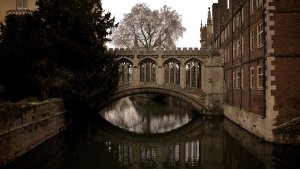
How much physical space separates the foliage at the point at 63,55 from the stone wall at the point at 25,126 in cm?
165

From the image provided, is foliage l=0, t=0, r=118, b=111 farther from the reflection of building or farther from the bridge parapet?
the reflection of building

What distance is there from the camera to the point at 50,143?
50.3 ft

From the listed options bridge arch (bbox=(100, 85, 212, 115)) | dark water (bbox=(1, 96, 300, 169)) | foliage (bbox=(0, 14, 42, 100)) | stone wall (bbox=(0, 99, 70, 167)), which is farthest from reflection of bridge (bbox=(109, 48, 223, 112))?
stone wall (bbox=(0, 99, 70, 167))

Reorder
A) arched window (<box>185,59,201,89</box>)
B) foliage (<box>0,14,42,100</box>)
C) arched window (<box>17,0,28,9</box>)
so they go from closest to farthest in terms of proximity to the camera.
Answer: foliage (<box>0,14,42,100</box>) < arched window (<box>185,59,201,89</box>) < arched window (<box>17,0,28,9</box>)

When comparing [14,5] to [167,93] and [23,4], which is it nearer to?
[23,4]

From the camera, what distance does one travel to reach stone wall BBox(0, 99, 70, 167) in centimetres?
1088

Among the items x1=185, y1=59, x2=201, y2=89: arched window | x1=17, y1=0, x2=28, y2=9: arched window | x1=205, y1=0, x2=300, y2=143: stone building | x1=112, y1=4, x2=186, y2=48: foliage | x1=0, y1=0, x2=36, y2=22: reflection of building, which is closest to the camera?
x1=205, y1=0, x2=300, y2=143: stone building

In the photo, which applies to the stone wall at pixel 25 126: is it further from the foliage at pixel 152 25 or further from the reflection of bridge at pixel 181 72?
the foliage at pixel 152 25

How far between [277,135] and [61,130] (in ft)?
38.9

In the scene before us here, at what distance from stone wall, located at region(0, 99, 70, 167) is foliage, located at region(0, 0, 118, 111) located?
5.43 ft

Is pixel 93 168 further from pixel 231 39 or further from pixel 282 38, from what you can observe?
pixel 231 39

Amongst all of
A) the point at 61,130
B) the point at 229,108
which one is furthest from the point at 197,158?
the point at 229,108

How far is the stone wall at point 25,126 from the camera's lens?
35.7 ft

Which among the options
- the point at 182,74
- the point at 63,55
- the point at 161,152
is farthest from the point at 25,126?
the point at 182,74
